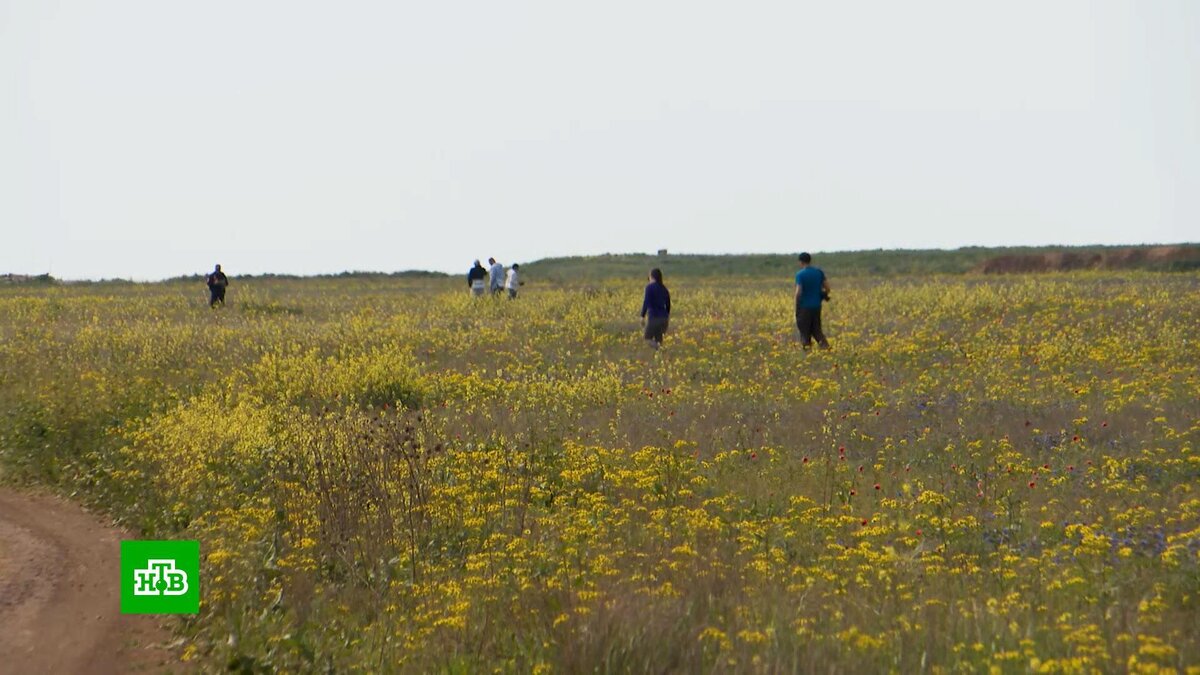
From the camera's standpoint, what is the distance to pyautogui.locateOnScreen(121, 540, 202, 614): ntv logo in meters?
8.17

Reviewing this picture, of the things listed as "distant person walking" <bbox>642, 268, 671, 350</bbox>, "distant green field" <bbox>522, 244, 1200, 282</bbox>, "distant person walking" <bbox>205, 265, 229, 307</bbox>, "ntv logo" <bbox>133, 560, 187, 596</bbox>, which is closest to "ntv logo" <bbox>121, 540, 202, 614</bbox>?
"ntv logo" <bbox>133, 560, 187, 596</bbox>

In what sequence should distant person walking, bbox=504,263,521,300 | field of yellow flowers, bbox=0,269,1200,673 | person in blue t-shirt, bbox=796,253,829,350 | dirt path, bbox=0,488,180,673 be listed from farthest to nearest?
distant person walking, bbox=504,263,521,300
person in blue t-shirt, bbox=796,253,829,350
dirt path, bbox=0,488,180,673
field of yellow flowers, bbox=0,269,1200,673

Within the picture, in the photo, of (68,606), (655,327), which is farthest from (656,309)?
(68,606)

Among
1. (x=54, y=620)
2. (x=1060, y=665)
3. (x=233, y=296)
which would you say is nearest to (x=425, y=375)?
(x=54, y=620)

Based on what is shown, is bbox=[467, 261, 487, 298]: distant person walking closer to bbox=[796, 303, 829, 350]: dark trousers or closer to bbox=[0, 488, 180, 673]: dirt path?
bbox=[796, 303, 829, 350]: dark trousers

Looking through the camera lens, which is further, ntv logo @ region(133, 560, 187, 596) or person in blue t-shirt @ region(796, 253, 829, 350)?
person in blue t-shirt @ region(796, 253, 829, 350)

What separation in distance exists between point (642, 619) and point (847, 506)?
3.68 m

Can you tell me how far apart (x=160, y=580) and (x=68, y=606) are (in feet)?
2.08

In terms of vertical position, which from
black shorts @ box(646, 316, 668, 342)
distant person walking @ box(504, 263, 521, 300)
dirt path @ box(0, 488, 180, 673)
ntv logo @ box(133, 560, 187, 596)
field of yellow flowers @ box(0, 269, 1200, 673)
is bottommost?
dirt path @ box(0, 488, 180, 673)

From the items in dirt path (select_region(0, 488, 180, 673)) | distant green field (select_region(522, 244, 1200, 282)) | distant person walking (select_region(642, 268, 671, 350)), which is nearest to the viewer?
dirt path (select_region(0, 488, 180, 673))

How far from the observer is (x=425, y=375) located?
18391mm

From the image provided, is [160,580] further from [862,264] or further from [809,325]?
[862,264]

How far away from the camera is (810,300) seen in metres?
20.4

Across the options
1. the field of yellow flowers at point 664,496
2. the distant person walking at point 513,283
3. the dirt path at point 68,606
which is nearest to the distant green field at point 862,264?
the distant person walking at point 513,283
